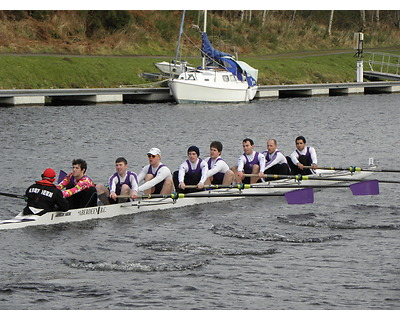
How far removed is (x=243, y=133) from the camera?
145 ft

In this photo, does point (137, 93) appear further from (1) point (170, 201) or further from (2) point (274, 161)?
(1) point (170, 201)

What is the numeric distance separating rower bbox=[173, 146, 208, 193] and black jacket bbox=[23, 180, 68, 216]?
154 inches

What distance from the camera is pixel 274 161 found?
2636cm

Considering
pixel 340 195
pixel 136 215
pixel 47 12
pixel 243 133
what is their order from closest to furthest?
pixel 136 215 → pixel 340 195 → pixel 243 133 → pixel 47 12

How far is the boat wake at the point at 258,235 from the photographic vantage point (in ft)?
70.6

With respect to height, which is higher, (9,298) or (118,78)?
(118,78)

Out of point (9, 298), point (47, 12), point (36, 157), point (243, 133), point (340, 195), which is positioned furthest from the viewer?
point (47, 12)

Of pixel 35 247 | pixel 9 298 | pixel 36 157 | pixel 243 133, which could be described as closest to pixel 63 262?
pixel 35 247

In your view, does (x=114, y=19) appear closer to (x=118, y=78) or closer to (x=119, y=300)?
(x=118, y=78)

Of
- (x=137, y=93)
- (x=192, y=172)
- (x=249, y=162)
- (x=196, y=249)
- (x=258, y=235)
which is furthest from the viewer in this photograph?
(x=137, y=93)

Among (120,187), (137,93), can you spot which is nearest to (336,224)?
(120,187)

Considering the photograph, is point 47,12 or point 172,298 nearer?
point 172,298

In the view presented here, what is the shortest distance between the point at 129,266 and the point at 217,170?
21.7ft

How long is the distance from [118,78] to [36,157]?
2448 centimetres
